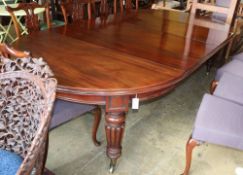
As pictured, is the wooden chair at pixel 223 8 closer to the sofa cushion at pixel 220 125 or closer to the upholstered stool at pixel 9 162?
the sofa cushion at pixel 220 125

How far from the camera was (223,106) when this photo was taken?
1.65 metres

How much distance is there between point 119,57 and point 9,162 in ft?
2.76

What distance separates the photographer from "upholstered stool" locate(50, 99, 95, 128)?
1.51m

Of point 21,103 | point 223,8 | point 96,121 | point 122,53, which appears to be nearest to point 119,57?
point 122,53

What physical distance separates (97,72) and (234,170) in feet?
3.96

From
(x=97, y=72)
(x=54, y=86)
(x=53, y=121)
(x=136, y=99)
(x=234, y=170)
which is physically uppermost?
(x=54, y=86)

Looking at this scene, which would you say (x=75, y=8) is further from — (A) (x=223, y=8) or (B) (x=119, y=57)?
(A) (x=223, y=8)

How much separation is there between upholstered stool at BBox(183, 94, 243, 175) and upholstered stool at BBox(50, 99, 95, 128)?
69 cm

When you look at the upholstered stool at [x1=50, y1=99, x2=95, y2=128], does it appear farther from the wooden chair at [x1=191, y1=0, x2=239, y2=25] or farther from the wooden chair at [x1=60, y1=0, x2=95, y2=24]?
the wooden chair at [x1=191, y1=0, x2=239, y2=25]

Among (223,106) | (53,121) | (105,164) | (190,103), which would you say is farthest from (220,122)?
(190,103)

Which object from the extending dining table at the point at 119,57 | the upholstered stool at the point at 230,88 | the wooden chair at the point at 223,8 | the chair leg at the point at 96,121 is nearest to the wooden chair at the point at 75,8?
the extending dining table at the point at 119,57

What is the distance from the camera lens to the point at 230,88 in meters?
1.93

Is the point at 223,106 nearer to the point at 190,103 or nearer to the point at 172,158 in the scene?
the point at 172,158

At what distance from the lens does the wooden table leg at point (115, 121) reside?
1370mm
